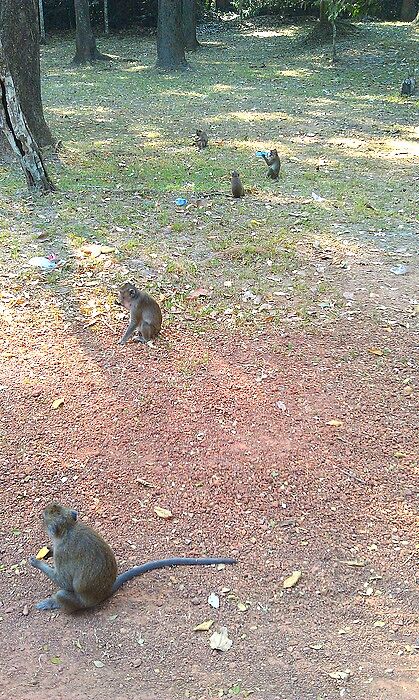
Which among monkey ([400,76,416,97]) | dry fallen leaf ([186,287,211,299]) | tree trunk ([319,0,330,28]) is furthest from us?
tree trunk ([319,0,330,28])

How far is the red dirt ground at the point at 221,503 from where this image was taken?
10.2ft

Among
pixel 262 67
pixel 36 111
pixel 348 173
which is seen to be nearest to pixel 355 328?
pixel 348 173

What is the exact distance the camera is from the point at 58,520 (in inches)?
134

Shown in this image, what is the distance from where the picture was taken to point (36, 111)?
1002 centimetres

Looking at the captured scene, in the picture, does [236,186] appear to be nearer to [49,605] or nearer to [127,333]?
[127,333]

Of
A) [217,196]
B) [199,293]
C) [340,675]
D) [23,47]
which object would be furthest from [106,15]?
[340,675]

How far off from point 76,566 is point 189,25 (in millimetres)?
21711

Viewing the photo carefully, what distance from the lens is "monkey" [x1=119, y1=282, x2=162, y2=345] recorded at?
548 centimetres

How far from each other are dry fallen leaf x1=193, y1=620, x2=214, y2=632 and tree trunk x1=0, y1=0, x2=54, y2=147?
8.10 meters

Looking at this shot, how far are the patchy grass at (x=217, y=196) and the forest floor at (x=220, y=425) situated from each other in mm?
44

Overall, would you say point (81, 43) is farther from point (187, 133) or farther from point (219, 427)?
point (219, 427)

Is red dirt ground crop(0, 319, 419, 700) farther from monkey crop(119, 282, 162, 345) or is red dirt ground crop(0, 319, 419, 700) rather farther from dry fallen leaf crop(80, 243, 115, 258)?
dry fallen leaf crop(80, 243, 115, 258)

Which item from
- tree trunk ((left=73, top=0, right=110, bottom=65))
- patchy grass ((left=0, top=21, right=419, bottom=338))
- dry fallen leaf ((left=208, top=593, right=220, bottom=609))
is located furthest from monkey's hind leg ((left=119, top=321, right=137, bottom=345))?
tree trunk ((left=73, top=0, right=110, bottom=65))

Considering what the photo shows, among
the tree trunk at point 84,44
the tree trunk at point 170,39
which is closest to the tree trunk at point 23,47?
the tree trunk at point 170,39
